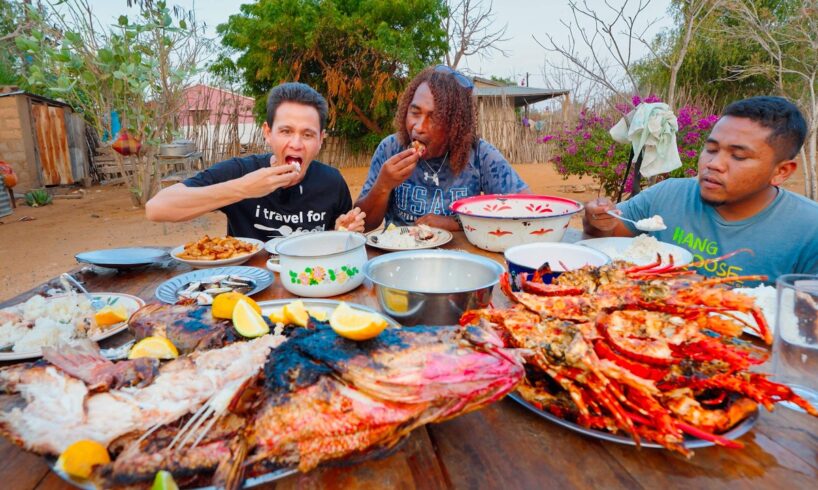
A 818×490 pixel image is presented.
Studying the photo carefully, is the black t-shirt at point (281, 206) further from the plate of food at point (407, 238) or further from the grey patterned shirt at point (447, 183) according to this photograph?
the plate of food at point (407, 238)

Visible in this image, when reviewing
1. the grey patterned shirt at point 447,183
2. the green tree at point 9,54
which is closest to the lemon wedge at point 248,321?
the grey patterned shirt at point 447,183

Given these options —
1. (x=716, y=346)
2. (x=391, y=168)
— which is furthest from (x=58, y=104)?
(x=716, y=346)

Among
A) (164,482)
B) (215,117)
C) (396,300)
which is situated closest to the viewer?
(164,482)

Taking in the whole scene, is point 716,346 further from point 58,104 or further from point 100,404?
point 58,104

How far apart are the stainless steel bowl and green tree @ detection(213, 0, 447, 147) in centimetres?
1582

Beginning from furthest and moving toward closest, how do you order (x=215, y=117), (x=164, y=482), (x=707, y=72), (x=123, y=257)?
(x=707, y=72) → (x=215, y=117) → (x=123, y=257) → (x=164, y=482)

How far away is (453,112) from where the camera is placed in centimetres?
370

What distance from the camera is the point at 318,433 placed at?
2.82 feet

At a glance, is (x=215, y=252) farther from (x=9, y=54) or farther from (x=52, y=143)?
(x=9, y=54)

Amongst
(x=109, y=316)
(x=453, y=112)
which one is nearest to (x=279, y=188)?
(x=453, y=112)

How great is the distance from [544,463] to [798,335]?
0.81 metres

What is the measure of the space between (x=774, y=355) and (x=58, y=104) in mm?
18033

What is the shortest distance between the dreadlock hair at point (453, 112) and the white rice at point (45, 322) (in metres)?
2.77

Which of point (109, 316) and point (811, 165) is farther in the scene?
point (811, 165)
